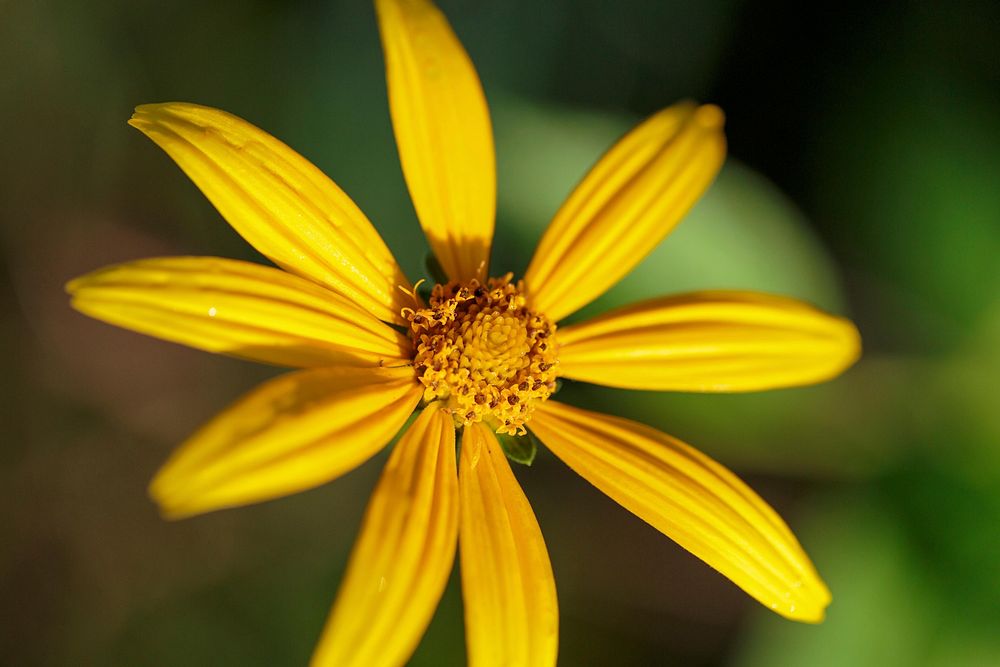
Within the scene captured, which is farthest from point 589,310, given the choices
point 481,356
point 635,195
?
point 481,356

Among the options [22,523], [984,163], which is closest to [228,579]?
[22,523]

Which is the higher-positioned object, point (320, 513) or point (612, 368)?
point (612, 368)

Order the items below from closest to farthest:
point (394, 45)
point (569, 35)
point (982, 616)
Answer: point (394, 45) → point (982, 616) → point (569, 35)

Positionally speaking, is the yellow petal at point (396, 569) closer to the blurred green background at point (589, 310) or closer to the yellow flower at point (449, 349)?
A: the yellow flower at point (449, 349)

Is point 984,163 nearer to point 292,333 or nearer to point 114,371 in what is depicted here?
point 292,333

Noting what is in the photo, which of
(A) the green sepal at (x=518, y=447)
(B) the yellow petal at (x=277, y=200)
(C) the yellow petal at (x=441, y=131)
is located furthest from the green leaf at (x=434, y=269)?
(A) the green sepal at (x=518, y=447)

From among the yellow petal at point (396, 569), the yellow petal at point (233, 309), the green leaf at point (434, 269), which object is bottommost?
the yellow petal at point (396, 569)

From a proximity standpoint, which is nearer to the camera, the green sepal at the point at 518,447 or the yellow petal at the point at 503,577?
the yellow petal at the point at 503,577
